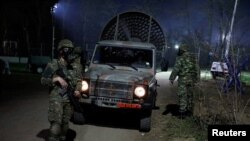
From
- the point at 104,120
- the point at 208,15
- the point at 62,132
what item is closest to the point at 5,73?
the point at 104,120

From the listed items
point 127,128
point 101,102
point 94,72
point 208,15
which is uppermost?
point 208,15

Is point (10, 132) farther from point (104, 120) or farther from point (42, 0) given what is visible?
point (42, 0)

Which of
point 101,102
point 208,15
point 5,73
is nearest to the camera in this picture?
point 101,102

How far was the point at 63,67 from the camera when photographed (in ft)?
22.9

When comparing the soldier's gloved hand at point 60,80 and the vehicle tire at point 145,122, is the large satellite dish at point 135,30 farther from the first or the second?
the soldier's gloved hand at point 60,80

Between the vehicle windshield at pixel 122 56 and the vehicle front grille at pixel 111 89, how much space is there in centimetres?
142

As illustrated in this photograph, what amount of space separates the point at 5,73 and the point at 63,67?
19136mm

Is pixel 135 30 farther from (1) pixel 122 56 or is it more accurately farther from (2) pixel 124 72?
(2) pixel 124 72

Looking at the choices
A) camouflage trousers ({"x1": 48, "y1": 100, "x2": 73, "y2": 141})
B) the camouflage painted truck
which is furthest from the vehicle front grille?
camouflage trousers ({"x1": 48, "y1": 100, "x2": 73, "y2": 141})

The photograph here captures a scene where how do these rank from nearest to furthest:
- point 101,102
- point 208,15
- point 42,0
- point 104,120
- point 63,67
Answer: point 63,67, point 101,102, point 104,120, point 208,15, point 42,0

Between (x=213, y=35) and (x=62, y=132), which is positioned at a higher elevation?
(x=213, y=35)

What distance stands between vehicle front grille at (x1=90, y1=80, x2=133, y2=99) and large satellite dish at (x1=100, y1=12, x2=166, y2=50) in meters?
3.96

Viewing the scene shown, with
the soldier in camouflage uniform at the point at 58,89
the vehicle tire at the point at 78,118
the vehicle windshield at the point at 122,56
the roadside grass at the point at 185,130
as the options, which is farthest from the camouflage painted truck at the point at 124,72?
the soldier in camouflage uniform at the point at 58,89

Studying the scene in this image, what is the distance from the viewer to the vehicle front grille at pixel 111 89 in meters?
9.37
